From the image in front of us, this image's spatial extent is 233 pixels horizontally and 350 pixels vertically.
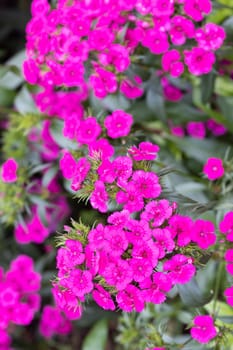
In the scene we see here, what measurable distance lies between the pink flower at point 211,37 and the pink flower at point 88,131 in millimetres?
463

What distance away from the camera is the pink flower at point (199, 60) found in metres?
1.92

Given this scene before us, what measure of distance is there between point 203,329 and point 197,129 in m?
1.10

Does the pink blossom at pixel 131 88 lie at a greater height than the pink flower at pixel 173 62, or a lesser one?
lesser

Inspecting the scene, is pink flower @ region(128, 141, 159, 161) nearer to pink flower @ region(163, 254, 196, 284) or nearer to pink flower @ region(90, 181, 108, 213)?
pink flower @ region(90, 181, 108, 213)

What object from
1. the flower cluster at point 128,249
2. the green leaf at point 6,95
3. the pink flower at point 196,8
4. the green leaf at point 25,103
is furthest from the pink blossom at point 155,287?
the green leaf at point 6,95

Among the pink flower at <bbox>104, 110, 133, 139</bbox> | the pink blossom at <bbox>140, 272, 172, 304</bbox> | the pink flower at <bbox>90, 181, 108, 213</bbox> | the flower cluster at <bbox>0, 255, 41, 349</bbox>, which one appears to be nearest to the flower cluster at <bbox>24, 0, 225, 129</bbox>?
the pink flower at <bbox>104, 110, 133, 139</bbox>

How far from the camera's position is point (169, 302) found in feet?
8.41

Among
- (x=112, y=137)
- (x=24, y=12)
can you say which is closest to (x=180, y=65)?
(x=112, y=137)

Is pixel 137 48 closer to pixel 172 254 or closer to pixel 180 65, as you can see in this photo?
pixel 180 65

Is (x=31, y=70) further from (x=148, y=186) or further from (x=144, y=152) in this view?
(x=148, y=186)

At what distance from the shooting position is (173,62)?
1.98 m

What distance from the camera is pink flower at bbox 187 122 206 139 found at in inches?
97.7

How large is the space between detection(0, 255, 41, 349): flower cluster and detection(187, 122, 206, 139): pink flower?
0.98 m

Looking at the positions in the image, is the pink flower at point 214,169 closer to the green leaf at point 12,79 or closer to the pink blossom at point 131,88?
the pink blossom at point 131,88
